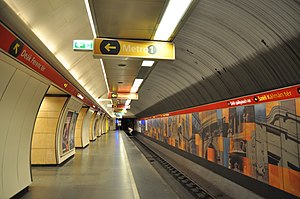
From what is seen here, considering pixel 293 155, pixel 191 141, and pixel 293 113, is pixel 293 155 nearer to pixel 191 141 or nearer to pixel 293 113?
pixel 293 113

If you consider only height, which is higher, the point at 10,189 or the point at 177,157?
the point at 10,189

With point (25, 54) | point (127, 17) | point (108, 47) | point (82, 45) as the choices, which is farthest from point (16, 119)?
point (127, 17)

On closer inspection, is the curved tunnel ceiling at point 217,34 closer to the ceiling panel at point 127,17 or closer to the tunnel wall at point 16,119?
the ceiling panel at point 127,17

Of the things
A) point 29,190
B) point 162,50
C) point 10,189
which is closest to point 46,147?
point 29,190

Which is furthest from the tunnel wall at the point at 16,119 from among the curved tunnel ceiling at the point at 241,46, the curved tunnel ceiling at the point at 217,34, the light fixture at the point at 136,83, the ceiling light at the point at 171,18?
the light fixture at the point at 136,83

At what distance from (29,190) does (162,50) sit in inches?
183

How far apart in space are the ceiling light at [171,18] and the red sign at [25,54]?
2397mm

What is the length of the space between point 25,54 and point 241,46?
468 cm

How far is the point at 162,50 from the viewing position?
4.96m

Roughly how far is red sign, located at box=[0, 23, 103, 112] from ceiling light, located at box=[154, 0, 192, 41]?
240 centimetres

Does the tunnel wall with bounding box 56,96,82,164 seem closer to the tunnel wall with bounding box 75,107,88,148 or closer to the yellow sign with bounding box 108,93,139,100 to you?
the yellow sign with bounding box 108,93,139,100

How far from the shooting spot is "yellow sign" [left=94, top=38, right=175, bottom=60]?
4781 millimetres

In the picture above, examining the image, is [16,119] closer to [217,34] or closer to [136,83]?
[217,34]

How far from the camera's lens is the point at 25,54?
13.4ft
